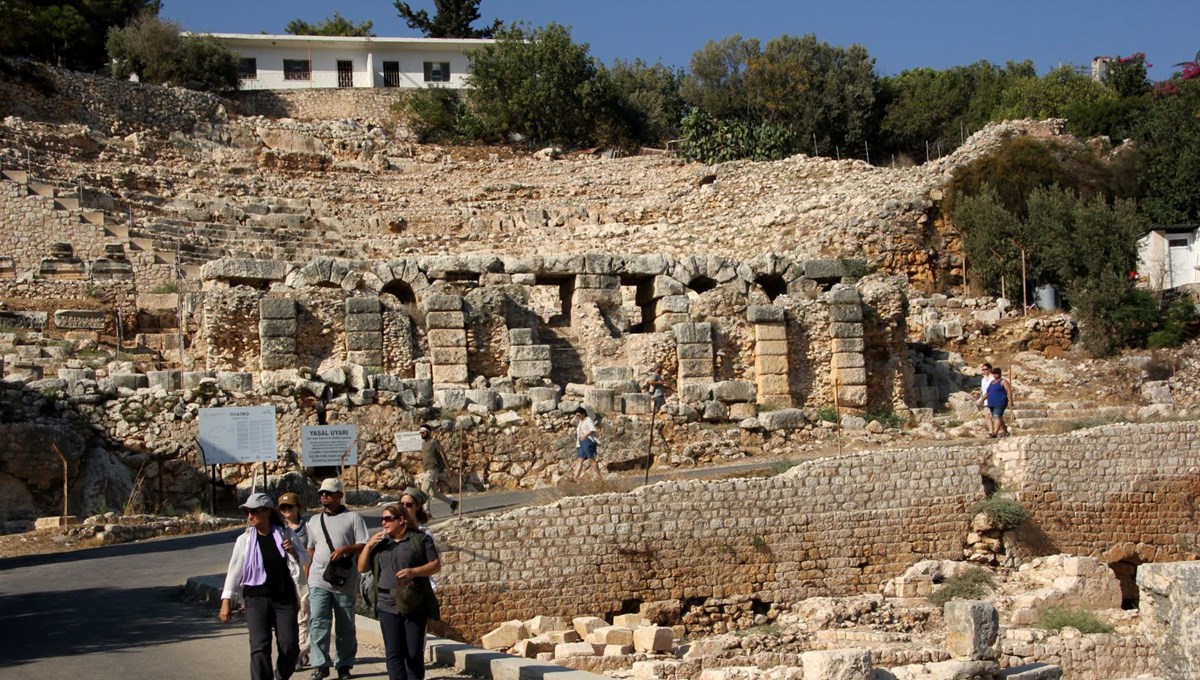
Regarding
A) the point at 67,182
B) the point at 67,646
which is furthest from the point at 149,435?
the point at 67,182

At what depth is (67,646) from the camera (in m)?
9.80

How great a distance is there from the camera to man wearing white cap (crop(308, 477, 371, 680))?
9.09 m

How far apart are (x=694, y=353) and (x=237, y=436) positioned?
7.97 meters

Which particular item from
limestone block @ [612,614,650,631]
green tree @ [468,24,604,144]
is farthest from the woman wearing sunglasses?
green tree @ [468,24,604,144]

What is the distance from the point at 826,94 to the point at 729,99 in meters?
3.31

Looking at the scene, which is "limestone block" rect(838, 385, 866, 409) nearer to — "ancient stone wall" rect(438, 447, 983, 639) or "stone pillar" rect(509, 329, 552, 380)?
"stone pillar" rect(509, 329, 552, 380)

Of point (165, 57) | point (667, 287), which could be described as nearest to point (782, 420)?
point (667, 287)

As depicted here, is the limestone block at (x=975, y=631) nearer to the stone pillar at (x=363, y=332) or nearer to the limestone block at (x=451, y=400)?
the limestone block at (x=451, y=400)

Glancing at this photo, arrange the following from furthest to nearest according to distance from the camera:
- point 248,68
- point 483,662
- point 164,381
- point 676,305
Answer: point 248,68 < point 676,305 < point 164,381 < point 483,662

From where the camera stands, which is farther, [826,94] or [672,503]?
[826,94]

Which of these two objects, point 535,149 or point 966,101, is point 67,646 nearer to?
point 535,149

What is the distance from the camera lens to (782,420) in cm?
2084

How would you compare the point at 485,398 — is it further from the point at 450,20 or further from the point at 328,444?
the point at 450,20

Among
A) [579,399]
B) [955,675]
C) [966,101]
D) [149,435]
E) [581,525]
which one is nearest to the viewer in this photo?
[955,675]
